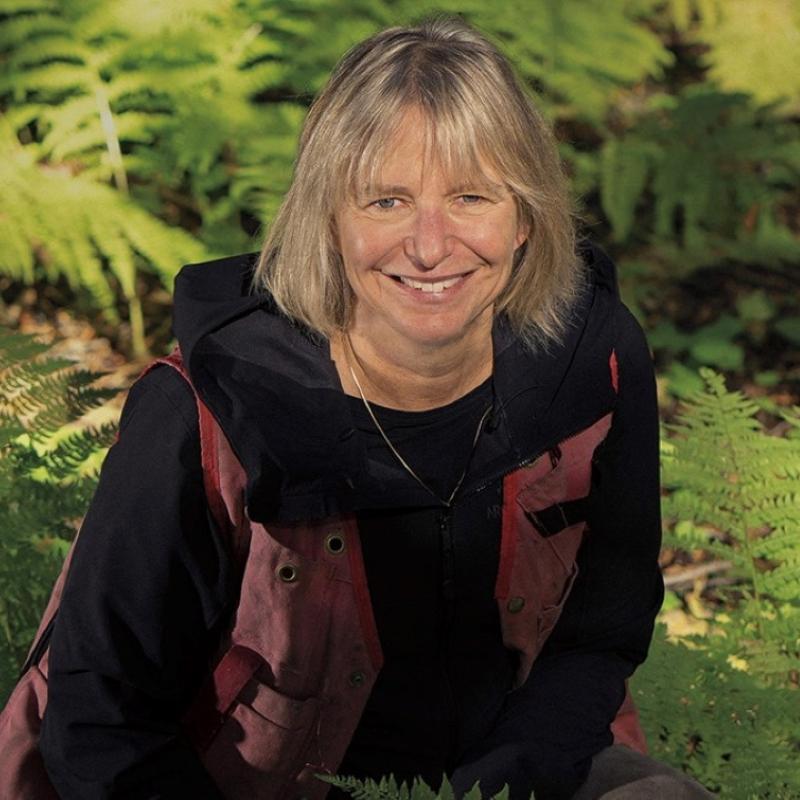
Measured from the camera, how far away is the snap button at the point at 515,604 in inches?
89.4

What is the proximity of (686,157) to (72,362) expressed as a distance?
2881 mm

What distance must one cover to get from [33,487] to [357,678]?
96cm

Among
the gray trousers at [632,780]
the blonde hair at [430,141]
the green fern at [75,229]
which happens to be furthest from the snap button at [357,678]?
the green fern at [75,229]

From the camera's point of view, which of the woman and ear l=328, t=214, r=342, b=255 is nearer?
the woman

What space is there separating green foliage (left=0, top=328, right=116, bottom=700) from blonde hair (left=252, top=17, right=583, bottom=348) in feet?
2.65

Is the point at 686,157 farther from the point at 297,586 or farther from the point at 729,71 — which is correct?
the point at 297,586

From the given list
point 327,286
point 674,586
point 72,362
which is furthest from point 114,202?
point 327,286

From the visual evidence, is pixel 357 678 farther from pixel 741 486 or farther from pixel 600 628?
pixel 741 486

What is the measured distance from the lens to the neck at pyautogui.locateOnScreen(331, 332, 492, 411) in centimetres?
216

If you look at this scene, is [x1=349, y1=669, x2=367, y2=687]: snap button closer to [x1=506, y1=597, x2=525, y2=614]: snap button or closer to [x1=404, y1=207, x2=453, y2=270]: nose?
[x1=506, y1=597, x2=525, y2=614]: snap button

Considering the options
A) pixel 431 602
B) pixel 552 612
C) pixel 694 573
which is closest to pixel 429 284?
pixel 431 602

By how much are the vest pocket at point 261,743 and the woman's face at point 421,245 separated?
583 millimetres

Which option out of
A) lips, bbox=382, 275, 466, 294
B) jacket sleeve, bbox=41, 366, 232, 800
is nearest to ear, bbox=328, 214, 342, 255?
lips, bbox=382, 275, 466, 294

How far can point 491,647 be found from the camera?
92.4 inches
